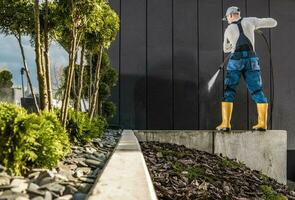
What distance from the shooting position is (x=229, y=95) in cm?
1611

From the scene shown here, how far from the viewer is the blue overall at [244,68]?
51.6ft

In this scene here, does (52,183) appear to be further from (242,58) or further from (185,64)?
(185,64)

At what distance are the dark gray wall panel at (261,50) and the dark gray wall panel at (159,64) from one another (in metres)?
4.29

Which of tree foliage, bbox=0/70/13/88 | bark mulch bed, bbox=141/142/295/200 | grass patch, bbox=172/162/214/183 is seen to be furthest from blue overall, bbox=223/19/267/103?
tree foliage, bbox=0/70/13/88

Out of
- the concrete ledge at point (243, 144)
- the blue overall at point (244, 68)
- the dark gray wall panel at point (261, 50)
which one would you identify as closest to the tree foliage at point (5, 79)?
the concrete ledge at point (243, 144)

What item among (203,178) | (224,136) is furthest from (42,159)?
(224,136)

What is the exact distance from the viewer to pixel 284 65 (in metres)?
21.8

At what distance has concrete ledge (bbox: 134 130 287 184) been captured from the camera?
14.6 metres

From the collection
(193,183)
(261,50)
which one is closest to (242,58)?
(261,50)

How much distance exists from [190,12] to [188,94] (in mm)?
4252

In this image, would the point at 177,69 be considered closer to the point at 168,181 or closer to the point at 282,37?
the point at 282,37

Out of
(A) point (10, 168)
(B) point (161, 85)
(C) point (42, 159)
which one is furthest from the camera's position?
(B) point (161, 85)

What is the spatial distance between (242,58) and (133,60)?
666 centimetres

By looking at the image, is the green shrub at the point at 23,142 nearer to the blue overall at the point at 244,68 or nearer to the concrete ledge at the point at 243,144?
the concrete ledge at the point at 243,144
